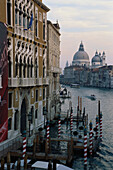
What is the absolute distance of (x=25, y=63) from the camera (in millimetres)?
23859

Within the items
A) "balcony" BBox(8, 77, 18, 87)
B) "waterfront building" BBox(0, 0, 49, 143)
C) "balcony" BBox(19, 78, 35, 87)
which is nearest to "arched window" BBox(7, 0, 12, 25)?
"waterfront building" BBox(0, 0, 49, 143)

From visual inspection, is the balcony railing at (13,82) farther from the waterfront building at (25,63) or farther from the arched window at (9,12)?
the arched window at (9,12)

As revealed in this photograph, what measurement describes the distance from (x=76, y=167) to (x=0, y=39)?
9544mm

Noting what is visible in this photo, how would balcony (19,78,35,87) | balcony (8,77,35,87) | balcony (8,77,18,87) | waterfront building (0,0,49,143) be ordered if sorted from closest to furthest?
balcony (8,77,18,87)
balcony (8,77,35,87)
waterfront building (0,0,49,143)
balcony (19,78,35,87)

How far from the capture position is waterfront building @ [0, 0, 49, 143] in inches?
818

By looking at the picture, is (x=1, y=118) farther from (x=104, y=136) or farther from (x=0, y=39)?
(x=104, y=136)

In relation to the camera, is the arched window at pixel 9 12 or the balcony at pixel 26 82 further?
the balcony at pixel 26 82

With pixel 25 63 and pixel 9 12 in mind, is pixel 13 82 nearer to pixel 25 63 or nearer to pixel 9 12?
pixel 25 63

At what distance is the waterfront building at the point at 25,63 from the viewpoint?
2077cm

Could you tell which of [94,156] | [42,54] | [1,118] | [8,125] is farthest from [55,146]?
[42,54]

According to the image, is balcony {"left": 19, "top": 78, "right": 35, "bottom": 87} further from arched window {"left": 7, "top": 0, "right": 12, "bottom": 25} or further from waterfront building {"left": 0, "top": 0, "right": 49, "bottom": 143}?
arched window {"left": 7, "top": 0, "right": 12, "bottom": 25}

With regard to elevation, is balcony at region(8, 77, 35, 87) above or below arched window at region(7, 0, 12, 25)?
below

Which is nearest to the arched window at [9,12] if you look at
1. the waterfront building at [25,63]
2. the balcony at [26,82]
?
the waterfront building at [25,63]

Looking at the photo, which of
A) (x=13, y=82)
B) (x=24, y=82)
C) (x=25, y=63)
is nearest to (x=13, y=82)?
(x=13, y=82)
